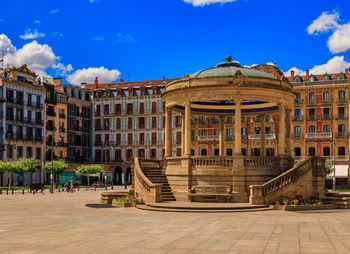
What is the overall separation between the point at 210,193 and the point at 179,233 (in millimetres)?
12869

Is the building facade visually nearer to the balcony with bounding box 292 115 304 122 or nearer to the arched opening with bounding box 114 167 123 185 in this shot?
the arched opening with bounding box 114 167 123 185

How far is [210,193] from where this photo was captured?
97.5 ft

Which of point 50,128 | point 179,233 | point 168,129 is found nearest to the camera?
point 179,233

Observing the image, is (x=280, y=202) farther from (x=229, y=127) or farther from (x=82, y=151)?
(x=82, y=151)

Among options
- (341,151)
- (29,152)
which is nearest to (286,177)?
(341,151)

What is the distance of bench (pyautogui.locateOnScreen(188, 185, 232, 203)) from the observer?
2902 centimetres

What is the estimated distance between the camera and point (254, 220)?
2119cm

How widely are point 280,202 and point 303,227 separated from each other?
920cm

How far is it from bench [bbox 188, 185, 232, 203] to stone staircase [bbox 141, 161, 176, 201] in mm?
1646

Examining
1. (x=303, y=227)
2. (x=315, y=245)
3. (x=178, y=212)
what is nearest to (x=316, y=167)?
(x=178, y=212)

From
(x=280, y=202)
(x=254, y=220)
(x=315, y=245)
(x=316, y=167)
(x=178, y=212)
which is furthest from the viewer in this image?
(x=316, y=167)

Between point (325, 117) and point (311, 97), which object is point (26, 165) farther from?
point (325, 117)

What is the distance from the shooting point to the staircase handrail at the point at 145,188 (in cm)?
2875

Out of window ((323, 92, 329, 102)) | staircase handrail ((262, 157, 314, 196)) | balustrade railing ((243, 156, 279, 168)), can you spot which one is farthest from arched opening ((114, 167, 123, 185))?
staircase handrail ((262, 157, 314, 196))
